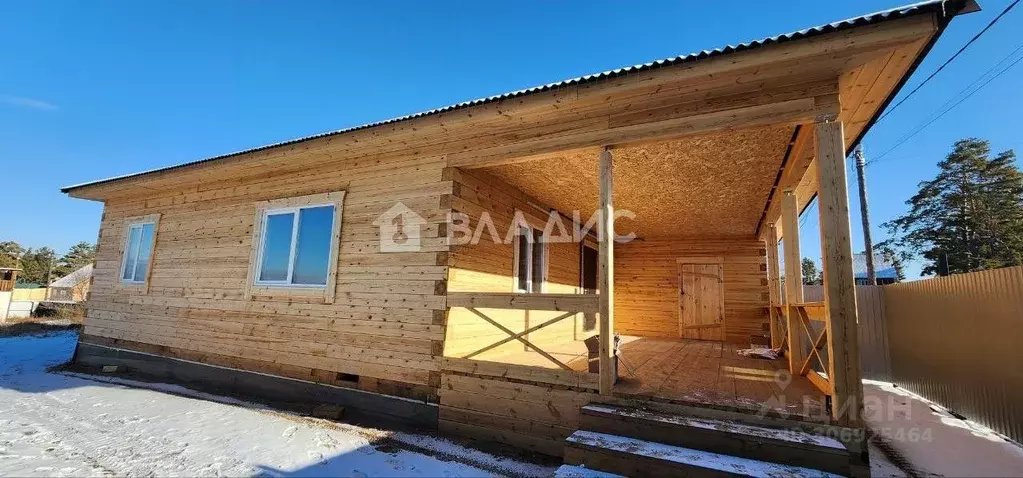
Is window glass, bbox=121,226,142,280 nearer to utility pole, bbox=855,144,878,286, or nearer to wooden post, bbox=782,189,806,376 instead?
wooden post, bbox=782,189,806,376

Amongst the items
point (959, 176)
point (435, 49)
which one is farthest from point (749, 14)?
point (959, 176)

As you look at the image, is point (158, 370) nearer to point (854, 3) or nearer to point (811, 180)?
point (811, 180)

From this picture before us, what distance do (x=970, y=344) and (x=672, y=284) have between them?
17.5 ft

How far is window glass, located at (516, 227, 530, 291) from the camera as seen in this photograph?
21.4 feet

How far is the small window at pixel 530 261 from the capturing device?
654cm

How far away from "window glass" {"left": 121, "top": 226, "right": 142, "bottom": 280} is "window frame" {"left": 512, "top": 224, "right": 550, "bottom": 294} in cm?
714

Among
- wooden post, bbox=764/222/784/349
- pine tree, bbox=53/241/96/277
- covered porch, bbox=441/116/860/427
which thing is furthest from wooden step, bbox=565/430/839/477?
pine tree, bbox=53/241/96/277

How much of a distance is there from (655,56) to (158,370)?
8554mm

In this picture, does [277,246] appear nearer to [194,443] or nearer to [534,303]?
[194,443]

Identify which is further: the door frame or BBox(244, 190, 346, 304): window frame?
the door frame

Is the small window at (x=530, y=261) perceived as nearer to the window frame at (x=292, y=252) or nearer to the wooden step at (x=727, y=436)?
the window frame at (x=292, y=252)

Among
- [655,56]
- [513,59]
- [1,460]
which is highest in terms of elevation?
[513,59]

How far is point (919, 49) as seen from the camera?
2.66 metres

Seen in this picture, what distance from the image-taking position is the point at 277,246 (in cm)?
579
